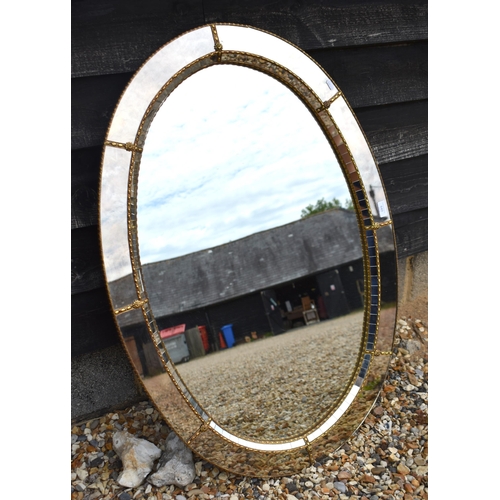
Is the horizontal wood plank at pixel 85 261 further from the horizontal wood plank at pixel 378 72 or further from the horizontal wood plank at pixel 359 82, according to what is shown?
the horizontal wood plank at pixel 378 72

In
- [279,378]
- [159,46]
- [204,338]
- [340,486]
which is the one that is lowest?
[340,486]

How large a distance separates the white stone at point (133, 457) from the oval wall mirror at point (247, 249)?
0.39 ft

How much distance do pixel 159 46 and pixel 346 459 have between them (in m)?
1.28

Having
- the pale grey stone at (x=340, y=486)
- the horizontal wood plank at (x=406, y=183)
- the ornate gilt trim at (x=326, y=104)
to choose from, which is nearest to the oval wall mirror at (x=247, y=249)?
the ornate gilt trim at (x=326, y=104)

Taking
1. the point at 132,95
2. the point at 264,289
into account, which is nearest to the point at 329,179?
the point at 264,289

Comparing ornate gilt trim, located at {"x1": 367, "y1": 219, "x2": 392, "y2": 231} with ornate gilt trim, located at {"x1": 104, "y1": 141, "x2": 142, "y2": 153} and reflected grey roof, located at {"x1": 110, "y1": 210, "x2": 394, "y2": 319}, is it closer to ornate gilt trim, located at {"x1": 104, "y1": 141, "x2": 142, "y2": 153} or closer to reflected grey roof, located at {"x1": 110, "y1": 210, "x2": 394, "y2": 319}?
reflected grey roof, located at {"x1": 110, "y1": 210, "x2": 394, "y2": 319}

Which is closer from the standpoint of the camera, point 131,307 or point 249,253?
point 131,307

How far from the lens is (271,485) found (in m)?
1.21

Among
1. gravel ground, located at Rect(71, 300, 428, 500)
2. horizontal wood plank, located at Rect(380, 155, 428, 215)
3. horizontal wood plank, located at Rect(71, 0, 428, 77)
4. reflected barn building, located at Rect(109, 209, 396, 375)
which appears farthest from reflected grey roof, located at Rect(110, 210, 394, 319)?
horizontal wood plank, located at Rect(71, 0, 428, 77)

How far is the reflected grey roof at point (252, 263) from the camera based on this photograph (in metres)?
1.07

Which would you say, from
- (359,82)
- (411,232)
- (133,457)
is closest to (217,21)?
(359,82)

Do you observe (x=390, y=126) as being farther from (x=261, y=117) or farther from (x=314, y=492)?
(x=314, y=492)

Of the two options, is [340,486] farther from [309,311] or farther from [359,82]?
[359,82]

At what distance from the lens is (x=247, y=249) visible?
1.15 m
